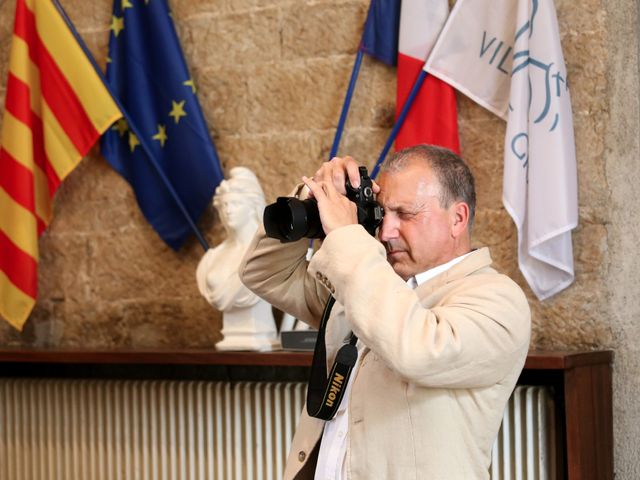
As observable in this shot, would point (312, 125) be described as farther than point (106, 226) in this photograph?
No

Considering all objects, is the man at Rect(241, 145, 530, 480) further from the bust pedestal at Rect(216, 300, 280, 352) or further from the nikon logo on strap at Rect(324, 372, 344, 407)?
the bust pedestal at Rect(216, 300, 280, 352)

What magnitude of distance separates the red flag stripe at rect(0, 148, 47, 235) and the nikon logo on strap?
244 cm

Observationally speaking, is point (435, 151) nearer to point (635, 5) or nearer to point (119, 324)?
point (635, 5)

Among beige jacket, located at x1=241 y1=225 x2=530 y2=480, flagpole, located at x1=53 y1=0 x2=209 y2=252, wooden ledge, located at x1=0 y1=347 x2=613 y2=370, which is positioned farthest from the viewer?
flagpole, located at x1=53 y1=0 x2=209 y2=252

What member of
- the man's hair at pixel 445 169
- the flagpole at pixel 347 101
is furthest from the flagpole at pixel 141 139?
the man's hair at pixel 445 169

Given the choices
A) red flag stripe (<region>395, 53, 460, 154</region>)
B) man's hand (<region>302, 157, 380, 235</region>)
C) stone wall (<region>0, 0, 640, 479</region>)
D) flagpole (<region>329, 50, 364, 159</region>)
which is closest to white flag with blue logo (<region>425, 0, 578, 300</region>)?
stone wall (<region>0, 0, 640, 479</region>)

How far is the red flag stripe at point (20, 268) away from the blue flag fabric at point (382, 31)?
60.6 inches

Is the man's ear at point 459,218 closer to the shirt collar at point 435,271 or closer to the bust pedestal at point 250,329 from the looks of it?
the shirt collar at point 435,271

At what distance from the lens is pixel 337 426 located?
1.85m

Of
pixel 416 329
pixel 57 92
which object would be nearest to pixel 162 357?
pixel 57 92

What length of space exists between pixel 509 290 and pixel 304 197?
0.43 meters

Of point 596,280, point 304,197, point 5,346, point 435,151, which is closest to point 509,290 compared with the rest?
point 435,151

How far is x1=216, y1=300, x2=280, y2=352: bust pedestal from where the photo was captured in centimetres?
340

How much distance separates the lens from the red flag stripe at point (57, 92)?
393cm
